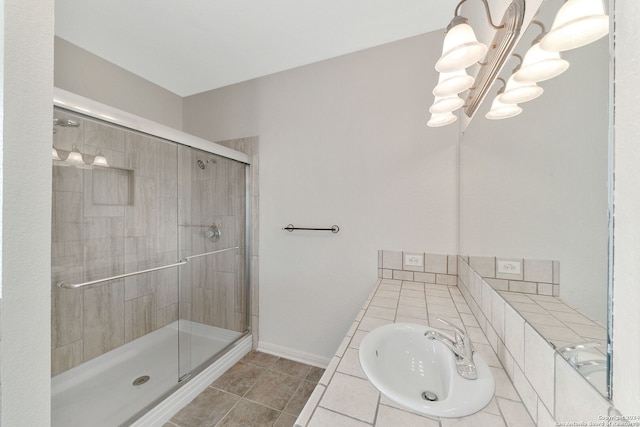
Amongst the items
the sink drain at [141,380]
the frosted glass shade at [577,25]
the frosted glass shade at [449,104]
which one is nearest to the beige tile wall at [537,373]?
the frosted glass shade at [577,25]

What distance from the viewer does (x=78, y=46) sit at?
1.62 metres

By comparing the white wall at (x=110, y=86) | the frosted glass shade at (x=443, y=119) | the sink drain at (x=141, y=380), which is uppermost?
the white wall at (x=110, y=86)

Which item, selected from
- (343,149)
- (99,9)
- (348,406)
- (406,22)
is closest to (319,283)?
(343,149)

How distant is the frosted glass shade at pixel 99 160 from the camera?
1.32m

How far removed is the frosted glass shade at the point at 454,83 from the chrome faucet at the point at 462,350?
2.82 ft

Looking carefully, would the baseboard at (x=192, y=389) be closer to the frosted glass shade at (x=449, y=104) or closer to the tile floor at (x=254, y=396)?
the tile floor at (x=254, y=396)

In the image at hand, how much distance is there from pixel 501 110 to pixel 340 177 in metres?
1.05

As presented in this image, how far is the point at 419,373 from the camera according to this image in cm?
80

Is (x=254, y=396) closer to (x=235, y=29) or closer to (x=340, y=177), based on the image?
(x=340, y=177)

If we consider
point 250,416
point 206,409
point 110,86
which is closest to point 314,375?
point 250,416

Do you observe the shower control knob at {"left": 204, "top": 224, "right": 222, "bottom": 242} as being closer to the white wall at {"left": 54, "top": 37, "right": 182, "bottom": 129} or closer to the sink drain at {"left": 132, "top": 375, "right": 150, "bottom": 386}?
the sink drain at {"left": 132, "top": 375, "right": 150, "bottom": 386}

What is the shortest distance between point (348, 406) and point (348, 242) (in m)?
1.18

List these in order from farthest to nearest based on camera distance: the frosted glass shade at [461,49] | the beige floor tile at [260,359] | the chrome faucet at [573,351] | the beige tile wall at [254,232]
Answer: the beige tile wall at [254,232] < the beige floor tile at [260,359] < the frosted glass shade at [461,49] < the chrome faucet at [573,351]
